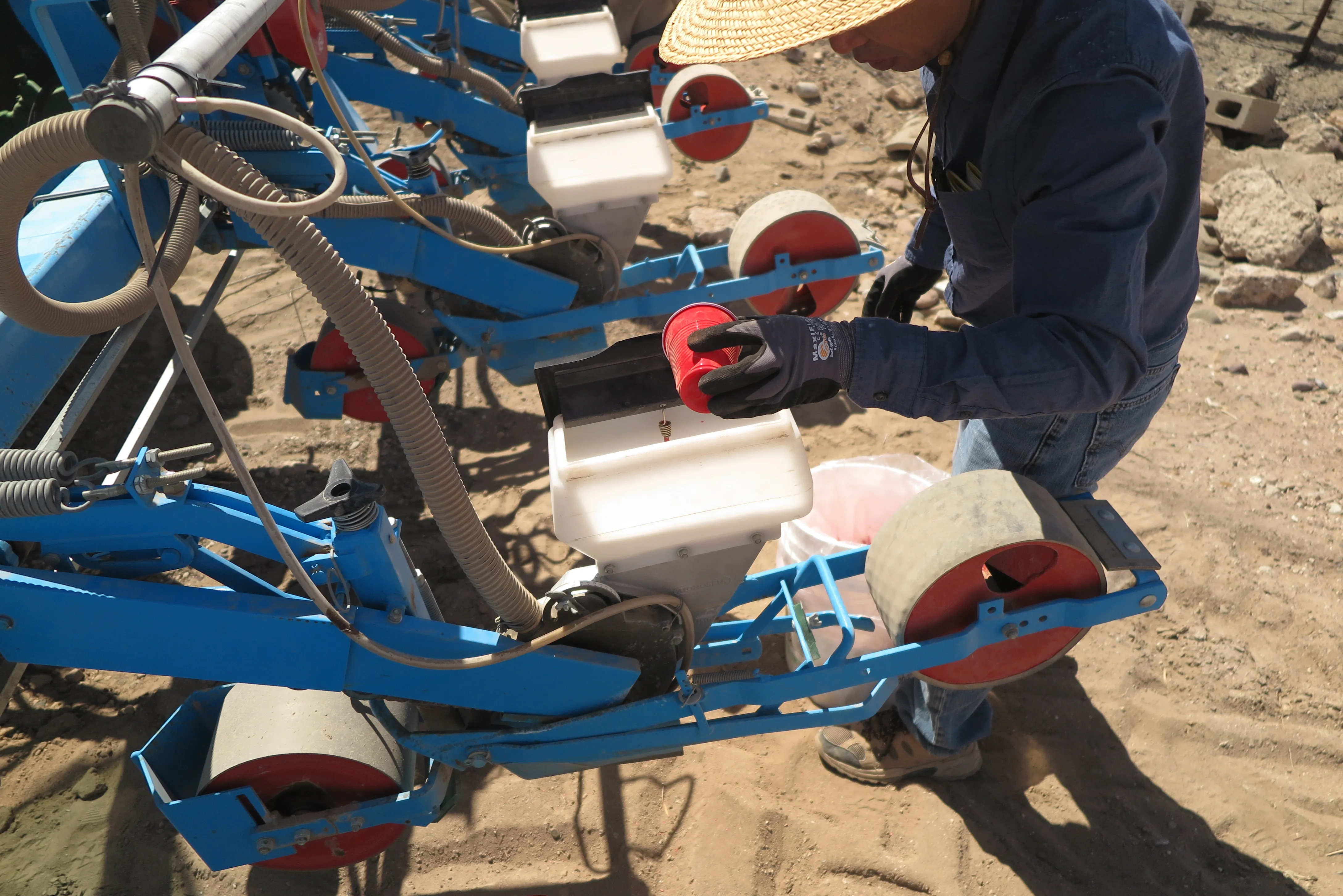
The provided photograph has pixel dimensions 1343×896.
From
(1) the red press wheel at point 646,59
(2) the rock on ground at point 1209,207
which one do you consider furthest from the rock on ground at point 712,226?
(2) the rock on ground at point 1209,207

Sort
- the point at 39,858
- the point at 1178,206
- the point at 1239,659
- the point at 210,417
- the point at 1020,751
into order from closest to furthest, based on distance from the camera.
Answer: the point at 210,417 → the point at 1178,206 → the point at 39,858 → the point at 1020,751 → the point at 1239,659

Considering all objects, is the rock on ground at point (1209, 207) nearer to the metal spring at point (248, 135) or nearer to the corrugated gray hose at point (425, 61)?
the corrugated gray hose at point (425, 61)

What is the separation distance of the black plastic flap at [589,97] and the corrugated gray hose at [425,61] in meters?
0.17

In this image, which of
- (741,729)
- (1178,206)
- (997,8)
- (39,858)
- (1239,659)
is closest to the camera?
Result: (997,8)

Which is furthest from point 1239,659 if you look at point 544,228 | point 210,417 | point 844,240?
point 210,417

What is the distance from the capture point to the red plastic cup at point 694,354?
157 cm

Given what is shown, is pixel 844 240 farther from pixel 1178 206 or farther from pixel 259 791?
pixel 259 791

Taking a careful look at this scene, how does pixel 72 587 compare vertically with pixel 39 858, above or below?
above

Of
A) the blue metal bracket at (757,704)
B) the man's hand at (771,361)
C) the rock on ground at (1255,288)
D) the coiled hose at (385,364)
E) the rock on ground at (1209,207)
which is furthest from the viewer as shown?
the rock on ground at (1209,207)

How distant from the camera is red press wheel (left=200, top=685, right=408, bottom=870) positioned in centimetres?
208

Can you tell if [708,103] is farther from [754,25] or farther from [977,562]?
[977,562]

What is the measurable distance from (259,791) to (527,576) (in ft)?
4.38

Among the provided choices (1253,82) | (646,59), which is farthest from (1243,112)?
(646,59)

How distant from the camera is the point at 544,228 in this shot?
3381mm
